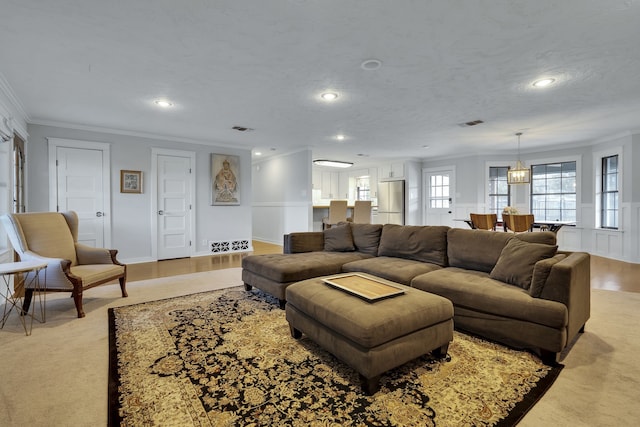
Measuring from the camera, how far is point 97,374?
189cm

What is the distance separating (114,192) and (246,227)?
102 inches

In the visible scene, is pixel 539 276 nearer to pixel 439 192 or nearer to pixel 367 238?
pixel 367 238

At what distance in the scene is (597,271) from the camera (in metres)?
4.78

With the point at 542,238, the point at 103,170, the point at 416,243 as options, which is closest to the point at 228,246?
the point at 103,170

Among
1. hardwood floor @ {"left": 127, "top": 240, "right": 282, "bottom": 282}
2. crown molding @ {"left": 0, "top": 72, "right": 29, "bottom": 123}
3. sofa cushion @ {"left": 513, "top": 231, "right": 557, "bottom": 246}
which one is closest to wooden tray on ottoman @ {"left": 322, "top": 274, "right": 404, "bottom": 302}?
sofa cushion @ {"left": 513, "top": 231, "right": 557, "bottom": 246}

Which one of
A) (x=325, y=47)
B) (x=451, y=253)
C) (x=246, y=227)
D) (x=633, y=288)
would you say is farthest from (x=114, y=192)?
(x=633, y=288)

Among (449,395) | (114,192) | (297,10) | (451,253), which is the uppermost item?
(297,10)

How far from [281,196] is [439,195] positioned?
448 centimetres

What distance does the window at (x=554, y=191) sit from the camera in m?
6.94

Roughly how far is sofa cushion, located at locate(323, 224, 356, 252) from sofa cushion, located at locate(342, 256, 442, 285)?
61cm

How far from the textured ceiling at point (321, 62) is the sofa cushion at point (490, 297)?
198 cm

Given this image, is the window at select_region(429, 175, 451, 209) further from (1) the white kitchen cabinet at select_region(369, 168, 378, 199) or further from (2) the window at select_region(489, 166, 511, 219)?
(1) the white kitchen cabinet at select_region(369, 168, 378, 199)

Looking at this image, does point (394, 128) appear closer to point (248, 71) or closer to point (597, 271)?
point (248, 71)

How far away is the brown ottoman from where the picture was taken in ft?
5.45
